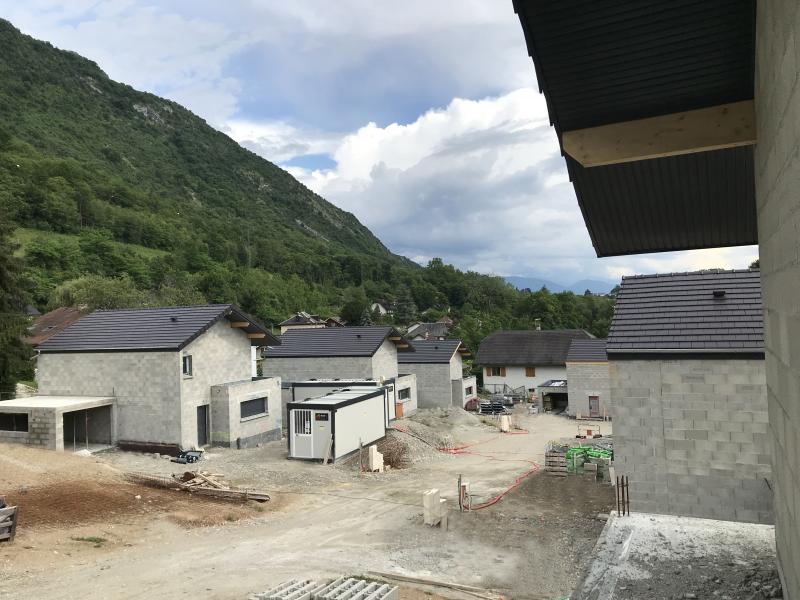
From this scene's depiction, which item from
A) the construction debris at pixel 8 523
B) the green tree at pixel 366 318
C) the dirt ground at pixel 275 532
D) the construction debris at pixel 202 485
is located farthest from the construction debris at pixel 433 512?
the green tree at pixel 366 318

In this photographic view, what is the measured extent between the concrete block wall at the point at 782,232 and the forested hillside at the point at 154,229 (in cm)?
3692

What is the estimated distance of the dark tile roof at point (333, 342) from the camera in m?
35.7

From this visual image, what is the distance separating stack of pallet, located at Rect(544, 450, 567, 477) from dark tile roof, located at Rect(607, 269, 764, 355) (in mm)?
7108

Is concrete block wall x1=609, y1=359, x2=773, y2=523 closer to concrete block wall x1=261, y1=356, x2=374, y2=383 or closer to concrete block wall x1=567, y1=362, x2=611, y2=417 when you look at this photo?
concrete block wall x1=261, y1=356, x2=374, y2=383

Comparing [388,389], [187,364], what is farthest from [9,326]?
[388,389]

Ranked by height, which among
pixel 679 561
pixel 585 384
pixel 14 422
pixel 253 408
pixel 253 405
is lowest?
pixel 585 384

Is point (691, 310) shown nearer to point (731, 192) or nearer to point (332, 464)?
point (731, 192)

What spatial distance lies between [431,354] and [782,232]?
3857 cm

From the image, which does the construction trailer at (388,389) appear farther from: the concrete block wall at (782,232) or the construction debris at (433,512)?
the concrete block wall at (782,232)

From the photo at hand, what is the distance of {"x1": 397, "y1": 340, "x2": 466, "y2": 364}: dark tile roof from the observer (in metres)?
41.9

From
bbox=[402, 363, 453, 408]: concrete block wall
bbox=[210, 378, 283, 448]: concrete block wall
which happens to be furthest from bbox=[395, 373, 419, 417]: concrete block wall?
bbox=[210, 378, 283, 448]: concrete block wall

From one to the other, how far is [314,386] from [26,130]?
128498 mm

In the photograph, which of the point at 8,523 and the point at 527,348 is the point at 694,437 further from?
the point at 527,348

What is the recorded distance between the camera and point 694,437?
14047 mm
